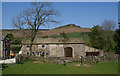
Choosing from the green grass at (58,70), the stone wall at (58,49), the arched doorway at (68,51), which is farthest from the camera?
the arched doorway at (68,51)

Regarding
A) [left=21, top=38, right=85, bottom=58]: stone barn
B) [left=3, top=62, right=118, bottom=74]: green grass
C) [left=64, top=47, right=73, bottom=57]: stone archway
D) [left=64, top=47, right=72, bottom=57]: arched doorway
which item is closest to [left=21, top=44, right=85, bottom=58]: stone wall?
[left=21, top=38, right=85, bottom=58]: stone barn

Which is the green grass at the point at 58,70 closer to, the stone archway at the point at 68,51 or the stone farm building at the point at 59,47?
the stone farm building at the point at 59,47

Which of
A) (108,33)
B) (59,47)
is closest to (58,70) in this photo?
(59,47)

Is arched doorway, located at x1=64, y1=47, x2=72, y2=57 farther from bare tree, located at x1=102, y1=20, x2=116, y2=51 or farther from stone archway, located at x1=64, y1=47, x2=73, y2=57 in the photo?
bare tree, located at x1=102, y1=20, x2=116, y2=51

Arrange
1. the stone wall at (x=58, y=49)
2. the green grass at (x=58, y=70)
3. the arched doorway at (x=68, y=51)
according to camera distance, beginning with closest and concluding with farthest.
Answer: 1. the green grass at (x=58, y=70)
2. the stone wall at (x=58, y=49)
3. the arched doorway at (x=68, y=51)

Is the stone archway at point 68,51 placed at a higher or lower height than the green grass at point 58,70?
higher

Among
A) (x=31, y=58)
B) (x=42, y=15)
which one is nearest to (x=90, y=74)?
(x=31, y=58)

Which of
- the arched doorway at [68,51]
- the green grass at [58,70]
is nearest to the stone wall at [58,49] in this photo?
the arched doorway at [68,51]

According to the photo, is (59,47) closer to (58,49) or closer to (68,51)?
(58,49)

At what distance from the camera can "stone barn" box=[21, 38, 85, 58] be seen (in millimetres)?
33625

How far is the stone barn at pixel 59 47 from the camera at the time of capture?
33625 millimetres

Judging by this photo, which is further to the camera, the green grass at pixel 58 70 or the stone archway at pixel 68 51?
the stone archway at pixel 68 51

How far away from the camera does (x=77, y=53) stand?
33.7 meters

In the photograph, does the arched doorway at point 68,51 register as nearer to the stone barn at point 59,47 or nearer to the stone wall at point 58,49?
the stone barn at point 59,47
